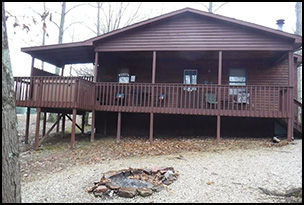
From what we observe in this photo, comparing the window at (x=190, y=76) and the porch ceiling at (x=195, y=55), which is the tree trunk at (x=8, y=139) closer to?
the porch ceiling at (x=195, y=55)

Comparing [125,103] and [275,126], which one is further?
[275,126]

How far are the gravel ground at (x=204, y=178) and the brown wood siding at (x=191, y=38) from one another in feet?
15.0

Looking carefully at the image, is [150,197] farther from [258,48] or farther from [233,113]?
[258,48]

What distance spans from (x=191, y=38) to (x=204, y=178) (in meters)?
6.71

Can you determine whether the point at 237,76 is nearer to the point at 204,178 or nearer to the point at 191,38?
the point at 191,38

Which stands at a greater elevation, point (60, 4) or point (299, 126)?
point (60, 4)

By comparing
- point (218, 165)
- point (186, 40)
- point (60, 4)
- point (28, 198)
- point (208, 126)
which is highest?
point (60, 4)

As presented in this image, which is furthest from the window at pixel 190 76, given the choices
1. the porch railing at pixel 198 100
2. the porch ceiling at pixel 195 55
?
the porch railing at pixel 198 100

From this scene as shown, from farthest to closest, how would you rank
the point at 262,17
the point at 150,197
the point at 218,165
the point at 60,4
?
the point at 262,17
the point at 60,4
the point at 218,165
the point at 150,197

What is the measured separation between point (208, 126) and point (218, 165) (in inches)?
206

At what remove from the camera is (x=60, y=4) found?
19.7m

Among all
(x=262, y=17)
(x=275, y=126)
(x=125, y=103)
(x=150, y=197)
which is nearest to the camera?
(x=150, y=197)

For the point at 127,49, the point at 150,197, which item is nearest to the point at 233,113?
the point at 127,49

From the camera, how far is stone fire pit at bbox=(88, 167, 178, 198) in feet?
14.8
